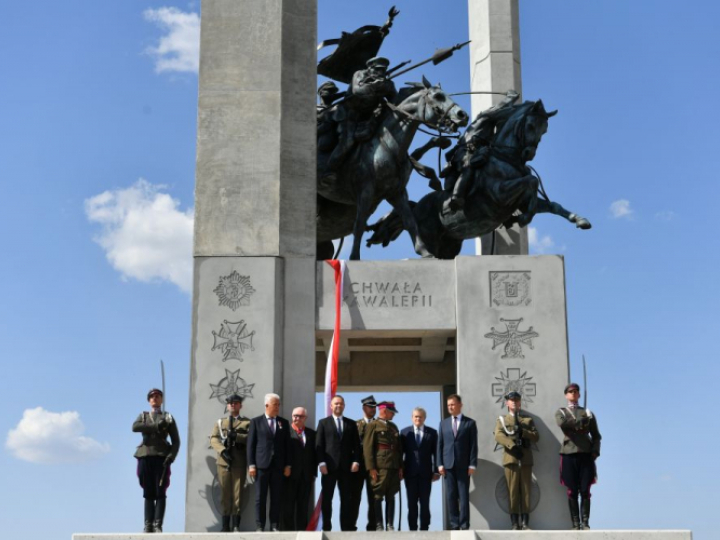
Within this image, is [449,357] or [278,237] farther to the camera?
[449,357]

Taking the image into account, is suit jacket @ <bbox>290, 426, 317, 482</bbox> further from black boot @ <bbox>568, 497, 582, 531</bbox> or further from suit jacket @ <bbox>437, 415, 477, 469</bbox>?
black boot @ <bbox>568, 497, 582, 531</bbox>

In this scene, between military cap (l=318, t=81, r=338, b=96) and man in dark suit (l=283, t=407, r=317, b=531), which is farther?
military cap (l=318, t=81, r=338, b=96)

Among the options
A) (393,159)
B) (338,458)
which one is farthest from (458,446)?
(393,159)

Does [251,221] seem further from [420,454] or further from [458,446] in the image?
[458,446]

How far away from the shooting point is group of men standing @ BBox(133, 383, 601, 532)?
14023mm

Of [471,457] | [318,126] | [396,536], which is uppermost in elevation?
[318,126]

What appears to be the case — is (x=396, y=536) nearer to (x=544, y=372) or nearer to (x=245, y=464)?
(x=245, y=464)

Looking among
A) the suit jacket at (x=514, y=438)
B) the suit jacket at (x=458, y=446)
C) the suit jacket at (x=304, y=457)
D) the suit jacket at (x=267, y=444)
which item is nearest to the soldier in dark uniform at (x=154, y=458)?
the suit jacket at (x=267, y=444)

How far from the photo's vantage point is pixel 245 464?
14516 millimetres

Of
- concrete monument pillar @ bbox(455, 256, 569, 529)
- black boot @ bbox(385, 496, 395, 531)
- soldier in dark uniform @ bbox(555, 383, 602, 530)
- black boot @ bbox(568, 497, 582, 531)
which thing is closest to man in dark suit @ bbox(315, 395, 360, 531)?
black boot @ bbox(385, 496, 395, 531)

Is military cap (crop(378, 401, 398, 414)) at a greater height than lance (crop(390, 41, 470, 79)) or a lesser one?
lesser

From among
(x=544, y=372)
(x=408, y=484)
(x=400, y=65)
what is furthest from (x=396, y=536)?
(x=400, y=65)

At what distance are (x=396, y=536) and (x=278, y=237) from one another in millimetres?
4536

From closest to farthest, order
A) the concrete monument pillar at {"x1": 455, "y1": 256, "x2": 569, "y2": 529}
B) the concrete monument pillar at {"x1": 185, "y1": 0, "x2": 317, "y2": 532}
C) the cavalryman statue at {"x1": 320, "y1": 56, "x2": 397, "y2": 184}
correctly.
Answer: the concrete monument pillar at {"x1": 455, "y1": 256, "x2": 569, "y2": 529} < the concrete monument pillar at {"x1": 185, "y1": 0, "x2": 317, "y2": 532} < the cavalryman statue at {"x1": 320, "y1": 56, "x2": 397, "y2": 184}
